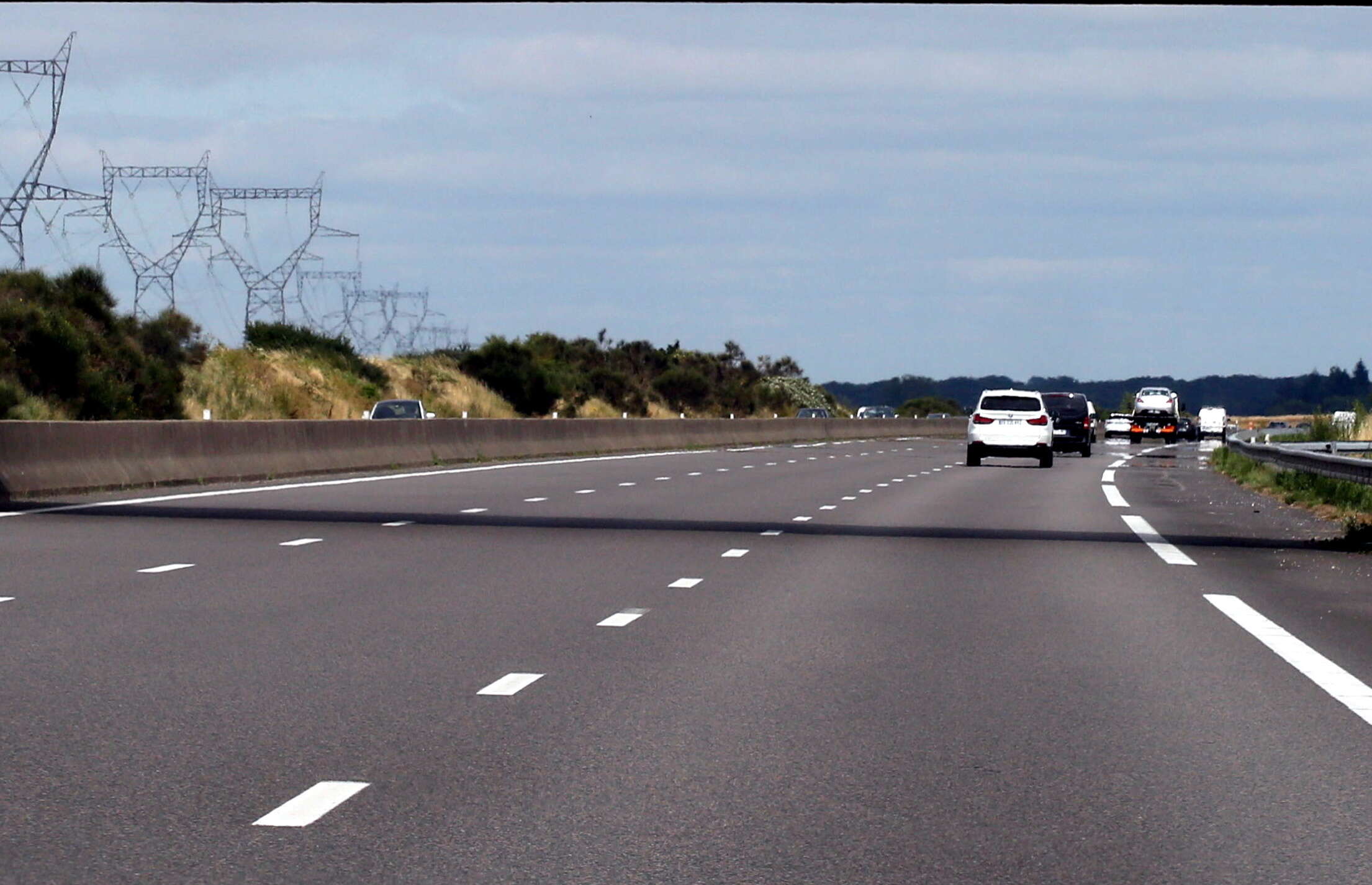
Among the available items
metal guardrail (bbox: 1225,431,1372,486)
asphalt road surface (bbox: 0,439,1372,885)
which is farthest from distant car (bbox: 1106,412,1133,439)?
asphalt road surface (bbox: 0,439,1372,885)

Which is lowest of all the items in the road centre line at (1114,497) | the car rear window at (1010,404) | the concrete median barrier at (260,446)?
the road centre line at (1114,497)

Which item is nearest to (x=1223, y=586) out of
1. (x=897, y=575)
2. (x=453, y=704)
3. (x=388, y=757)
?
(x=897, y=575)

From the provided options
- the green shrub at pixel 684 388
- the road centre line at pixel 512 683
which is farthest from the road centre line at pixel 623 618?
the green shrub at pixel 684 388

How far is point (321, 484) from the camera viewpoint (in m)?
28.9

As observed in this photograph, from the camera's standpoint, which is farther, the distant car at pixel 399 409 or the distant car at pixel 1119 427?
the distant car at pixel 1119 427

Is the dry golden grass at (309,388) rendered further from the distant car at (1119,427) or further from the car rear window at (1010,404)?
the distant car at (1119,427)

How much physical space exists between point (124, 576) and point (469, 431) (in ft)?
82.1

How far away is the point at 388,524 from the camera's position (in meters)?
20.5

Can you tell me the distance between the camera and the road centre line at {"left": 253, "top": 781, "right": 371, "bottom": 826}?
671 cm

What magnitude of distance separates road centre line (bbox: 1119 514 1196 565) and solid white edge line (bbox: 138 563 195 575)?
8095 mm

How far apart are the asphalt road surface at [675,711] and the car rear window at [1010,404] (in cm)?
2298

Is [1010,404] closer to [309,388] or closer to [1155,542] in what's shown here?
[1155,542]

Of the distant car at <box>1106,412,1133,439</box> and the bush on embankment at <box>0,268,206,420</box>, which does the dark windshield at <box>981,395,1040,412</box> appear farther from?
the distant car at <box>1106,412,1133,439</box>

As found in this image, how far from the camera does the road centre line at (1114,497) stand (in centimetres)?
2694
